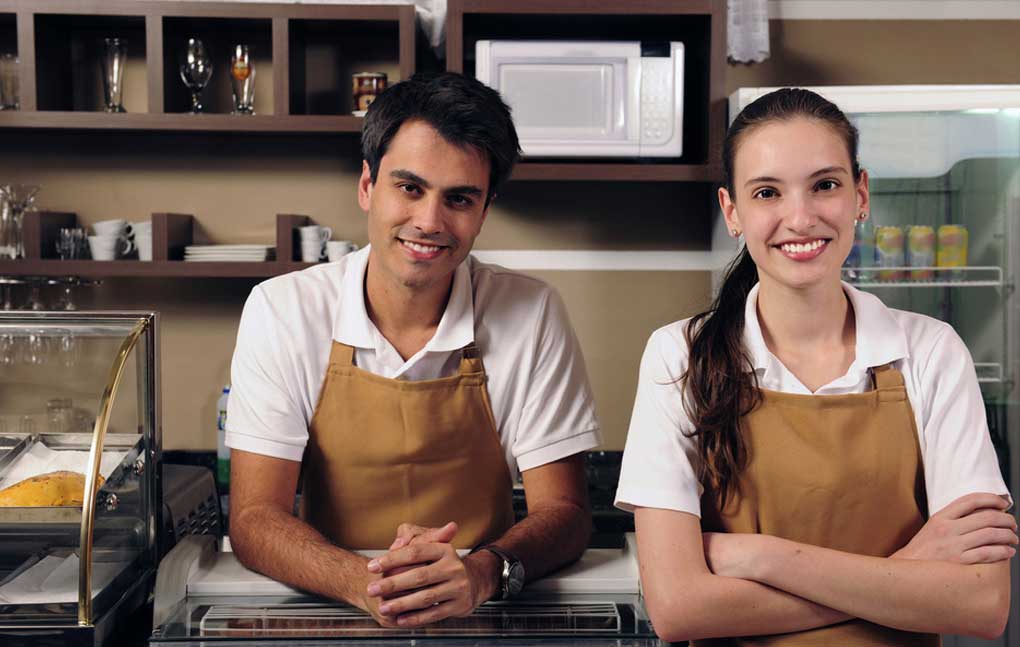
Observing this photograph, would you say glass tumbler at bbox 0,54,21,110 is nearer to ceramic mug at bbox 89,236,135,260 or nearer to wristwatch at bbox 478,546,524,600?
ceramic mug at bbox 89,236,135,260

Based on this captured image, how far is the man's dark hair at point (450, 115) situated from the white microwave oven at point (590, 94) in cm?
111

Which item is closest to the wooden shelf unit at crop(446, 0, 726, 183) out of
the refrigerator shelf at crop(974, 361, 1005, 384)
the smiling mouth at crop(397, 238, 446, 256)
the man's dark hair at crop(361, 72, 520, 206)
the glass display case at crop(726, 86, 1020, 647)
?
the glass display case at crop(726, 86, 1020, 647)

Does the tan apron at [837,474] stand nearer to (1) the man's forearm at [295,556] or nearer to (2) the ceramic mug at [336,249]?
(1) the man's forearm at [295,556]

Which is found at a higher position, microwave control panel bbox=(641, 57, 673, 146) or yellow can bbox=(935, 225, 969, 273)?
microwave control panel bbox=(641, 57, 673, 146)

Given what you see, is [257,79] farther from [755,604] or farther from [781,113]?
[755,604]

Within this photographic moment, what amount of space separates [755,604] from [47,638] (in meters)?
0.92

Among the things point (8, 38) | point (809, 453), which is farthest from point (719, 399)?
point (8, 38)

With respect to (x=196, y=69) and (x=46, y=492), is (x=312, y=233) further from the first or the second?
(x=46, y=492)

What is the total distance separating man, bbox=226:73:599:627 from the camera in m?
1.75

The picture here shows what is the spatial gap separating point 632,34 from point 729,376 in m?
1.92

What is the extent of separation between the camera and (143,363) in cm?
154

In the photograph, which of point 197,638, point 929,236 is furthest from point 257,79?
point 197,638

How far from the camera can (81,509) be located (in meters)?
1.34

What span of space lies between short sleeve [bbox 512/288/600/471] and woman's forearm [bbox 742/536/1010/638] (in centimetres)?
54
